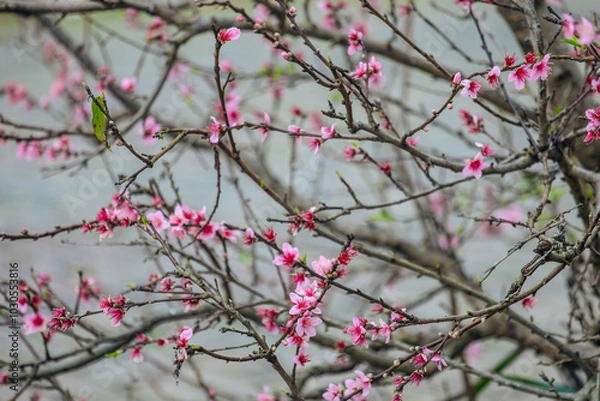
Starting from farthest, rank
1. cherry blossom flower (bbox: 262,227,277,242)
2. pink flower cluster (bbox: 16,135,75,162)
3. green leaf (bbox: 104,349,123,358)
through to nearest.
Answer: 1. pink flower cluster (bbox: 16,135,75,162)
2. green leaf (bbox: 104,349,123,358)
3. cherry blossom flower (bbox: 262,227,277,242)

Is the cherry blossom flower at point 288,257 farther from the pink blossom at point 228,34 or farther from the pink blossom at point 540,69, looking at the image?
the pink blossom at point 540,69

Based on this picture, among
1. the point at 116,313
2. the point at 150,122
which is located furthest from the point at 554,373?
Answer: the point at 116,313

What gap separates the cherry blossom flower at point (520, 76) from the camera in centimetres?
132

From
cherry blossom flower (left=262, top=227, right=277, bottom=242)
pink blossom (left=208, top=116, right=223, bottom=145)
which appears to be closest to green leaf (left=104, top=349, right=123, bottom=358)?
cherry blossom flower (left=262, top=227, right=277, bottom=242)

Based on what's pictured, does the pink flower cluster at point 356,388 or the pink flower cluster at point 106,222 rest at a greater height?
the pink flower cluster at point 106,222

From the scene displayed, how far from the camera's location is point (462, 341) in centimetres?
220

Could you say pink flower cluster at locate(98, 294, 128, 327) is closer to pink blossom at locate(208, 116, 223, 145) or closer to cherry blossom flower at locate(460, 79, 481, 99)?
pink blossom at locate(208, 116, 223, 145)

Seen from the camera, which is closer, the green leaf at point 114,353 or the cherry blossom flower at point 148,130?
the green leaf at point 114,353

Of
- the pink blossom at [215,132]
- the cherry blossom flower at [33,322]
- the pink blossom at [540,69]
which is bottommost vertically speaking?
the pink blossom at [540,69]

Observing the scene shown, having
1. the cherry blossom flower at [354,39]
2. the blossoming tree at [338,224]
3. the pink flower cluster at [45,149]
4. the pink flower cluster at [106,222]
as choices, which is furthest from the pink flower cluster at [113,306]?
the pink flower cluster at [45,149]

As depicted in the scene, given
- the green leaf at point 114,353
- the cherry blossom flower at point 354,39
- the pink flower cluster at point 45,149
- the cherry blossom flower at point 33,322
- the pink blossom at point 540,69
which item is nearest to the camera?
the pink blossom at point 540,69

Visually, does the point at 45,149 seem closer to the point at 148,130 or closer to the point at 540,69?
the point at 148,130

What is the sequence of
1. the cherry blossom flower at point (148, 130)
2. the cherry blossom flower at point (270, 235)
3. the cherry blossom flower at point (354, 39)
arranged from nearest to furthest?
the cherry blossom flower at point (270, 235), the cherry blossom flower at point (354, 39), the cherry blossom flower at point (148, 130)

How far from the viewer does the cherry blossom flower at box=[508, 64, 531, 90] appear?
4.34ft
